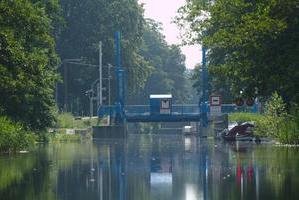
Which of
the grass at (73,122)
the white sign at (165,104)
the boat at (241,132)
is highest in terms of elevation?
the white sign at (165,104)

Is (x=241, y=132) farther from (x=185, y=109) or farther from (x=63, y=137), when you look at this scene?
(x=185, y=109)

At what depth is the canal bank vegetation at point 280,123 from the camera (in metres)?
37.5

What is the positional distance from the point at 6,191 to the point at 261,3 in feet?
77.0

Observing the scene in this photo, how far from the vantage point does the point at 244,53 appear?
134 ft

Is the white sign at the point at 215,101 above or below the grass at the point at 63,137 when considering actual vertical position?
above

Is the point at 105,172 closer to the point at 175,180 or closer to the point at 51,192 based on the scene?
the point at 175,180

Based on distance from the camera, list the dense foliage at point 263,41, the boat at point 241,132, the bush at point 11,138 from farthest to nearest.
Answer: the boat at point 241,132 → the dense foliage at point 263,41 → the bush at point 11,138

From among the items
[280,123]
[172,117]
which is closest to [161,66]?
[172,117]

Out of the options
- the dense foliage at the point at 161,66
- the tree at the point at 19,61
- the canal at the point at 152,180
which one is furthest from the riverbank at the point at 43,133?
the dense foliage at the point at 161,66

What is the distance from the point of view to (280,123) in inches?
1582

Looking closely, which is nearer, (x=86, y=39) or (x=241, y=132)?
(x=241, y=132)

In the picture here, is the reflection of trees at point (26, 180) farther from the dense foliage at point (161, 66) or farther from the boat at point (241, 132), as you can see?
the dense foliage at point (161, 66)

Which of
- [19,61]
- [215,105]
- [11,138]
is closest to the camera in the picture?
[11,138]

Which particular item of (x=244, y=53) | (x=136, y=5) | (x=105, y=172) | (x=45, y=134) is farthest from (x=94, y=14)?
(x=105, y=172)
